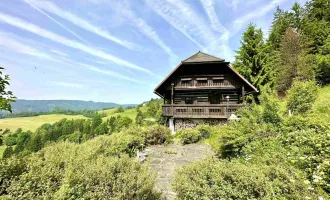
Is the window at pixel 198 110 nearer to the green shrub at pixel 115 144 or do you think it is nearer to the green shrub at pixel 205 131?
the green shrub at pixel 205 131

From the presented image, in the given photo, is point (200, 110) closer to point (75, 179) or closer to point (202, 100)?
point (202, 100)

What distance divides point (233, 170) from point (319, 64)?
22951mm

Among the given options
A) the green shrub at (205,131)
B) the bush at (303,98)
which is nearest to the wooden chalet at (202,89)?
the green shrub at (205,131)

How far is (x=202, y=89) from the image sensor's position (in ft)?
57.6

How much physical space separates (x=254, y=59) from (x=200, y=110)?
11239mm

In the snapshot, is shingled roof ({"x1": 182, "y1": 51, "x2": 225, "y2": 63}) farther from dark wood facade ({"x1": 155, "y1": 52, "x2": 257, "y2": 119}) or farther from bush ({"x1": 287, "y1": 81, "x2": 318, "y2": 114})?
bush ({"x1": 287, "y1": 81, "x2": 318, "y2": 114})

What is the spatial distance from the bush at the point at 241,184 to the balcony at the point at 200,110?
1264 cm

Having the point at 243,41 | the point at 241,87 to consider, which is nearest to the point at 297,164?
the point at 241,87

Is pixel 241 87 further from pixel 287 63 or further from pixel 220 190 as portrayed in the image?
pixel 220 190

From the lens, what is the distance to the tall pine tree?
21562 millimetres

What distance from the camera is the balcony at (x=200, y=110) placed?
1587cm

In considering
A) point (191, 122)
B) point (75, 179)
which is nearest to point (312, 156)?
point (75, 179)

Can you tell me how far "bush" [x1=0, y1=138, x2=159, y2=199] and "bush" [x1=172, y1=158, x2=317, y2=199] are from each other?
858 mm

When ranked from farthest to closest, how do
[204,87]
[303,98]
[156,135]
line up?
1. [204,87]
2. [156,135]
3. [303,98]
